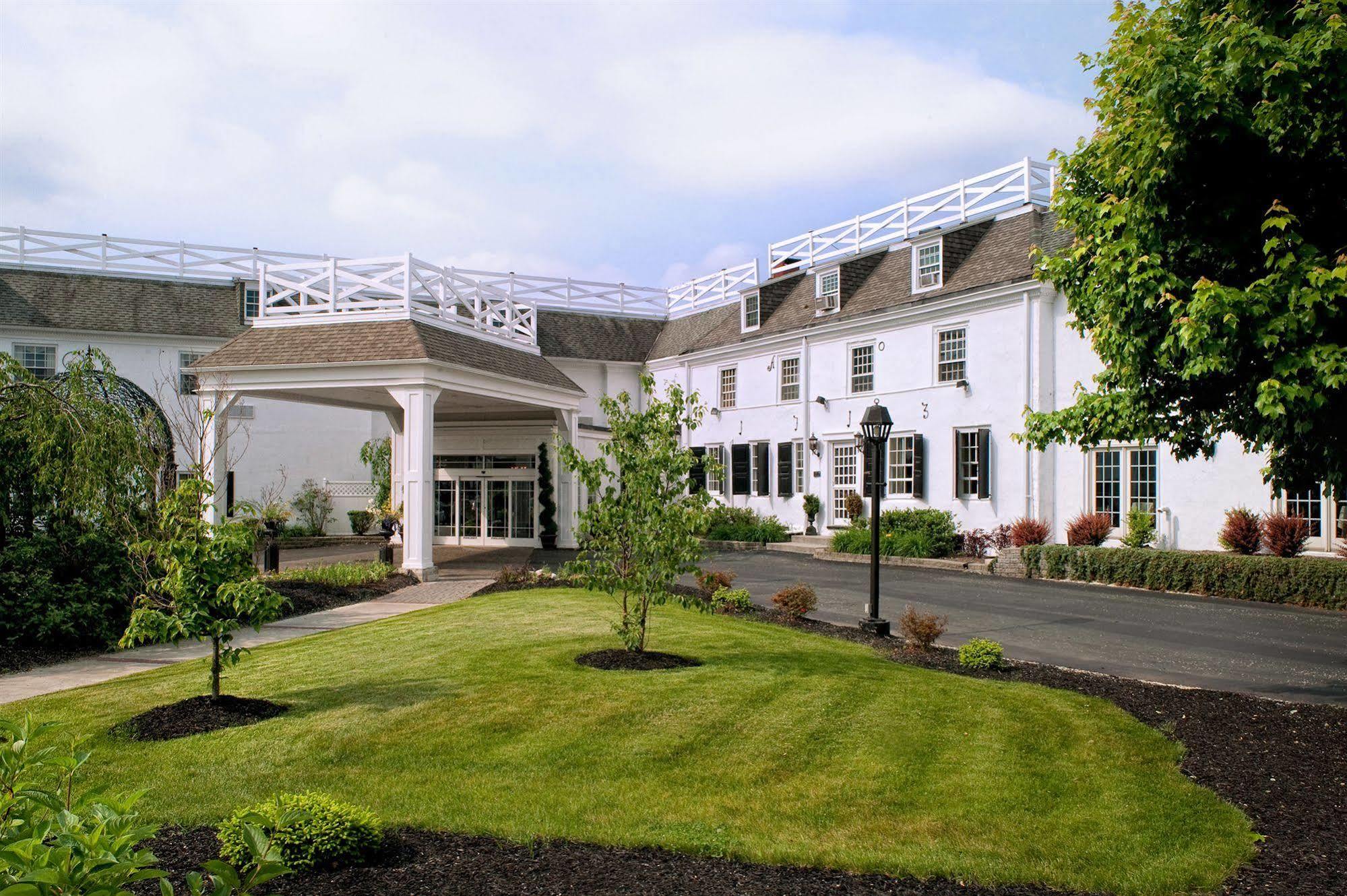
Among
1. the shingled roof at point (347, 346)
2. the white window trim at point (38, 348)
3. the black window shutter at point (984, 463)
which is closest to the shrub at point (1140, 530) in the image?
the black window shutter at point (984, 463)

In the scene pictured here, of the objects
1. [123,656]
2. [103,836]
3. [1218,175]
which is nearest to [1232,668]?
[1218,175]

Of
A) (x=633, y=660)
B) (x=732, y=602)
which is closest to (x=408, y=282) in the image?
(x=732, y=602)

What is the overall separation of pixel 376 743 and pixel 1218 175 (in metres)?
7.67

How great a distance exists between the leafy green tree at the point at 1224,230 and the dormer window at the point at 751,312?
25.2 m

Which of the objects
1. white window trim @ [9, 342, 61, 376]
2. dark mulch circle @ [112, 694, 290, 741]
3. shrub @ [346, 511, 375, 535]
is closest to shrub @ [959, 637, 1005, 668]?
dark mulch circle @ [112, 694, 290, 741]

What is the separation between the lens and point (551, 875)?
4.80 m

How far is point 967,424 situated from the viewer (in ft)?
81.9

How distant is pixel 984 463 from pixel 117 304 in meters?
28.0

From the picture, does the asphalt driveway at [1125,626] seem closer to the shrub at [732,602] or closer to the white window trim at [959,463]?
the shrub at [732,602]

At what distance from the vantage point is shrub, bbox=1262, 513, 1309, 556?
59.7 feet

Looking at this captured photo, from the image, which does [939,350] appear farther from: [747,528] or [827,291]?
[747,528]

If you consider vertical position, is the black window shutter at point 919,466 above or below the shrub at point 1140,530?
above

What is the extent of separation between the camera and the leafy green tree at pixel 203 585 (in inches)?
293

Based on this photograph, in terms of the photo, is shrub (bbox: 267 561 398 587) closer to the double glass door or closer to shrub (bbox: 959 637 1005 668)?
the double glass door
